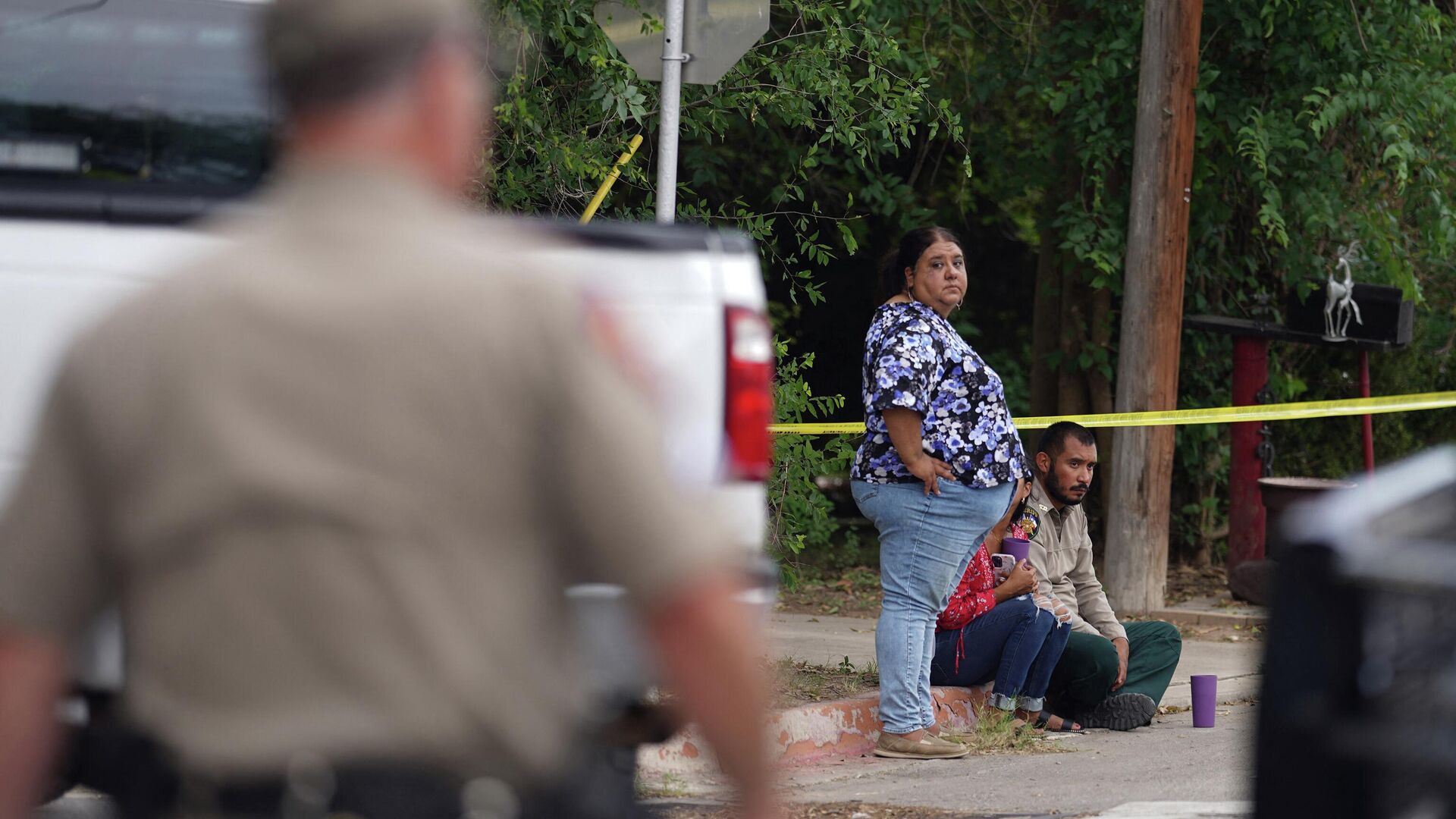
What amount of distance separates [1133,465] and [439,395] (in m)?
9.90

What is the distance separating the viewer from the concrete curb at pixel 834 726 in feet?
20.6

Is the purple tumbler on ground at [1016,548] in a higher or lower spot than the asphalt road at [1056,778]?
higher

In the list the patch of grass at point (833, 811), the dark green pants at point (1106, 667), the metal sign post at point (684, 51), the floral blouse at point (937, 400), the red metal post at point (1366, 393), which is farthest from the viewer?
the red metal post at point (1366, 393)

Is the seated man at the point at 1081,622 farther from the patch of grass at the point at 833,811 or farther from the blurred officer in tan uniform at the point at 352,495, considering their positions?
the blurred officer in tan uniform at the point at 352,495

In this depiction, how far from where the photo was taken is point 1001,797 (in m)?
5.66

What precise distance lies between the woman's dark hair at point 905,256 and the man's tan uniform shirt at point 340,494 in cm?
471

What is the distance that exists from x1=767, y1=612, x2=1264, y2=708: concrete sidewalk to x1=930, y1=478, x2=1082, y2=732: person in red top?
46.8 inches

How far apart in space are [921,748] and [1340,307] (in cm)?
626

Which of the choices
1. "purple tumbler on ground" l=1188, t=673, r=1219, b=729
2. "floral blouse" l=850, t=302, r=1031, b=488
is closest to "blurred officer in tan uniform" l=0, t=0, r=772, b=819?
"floral blouse" l=850, t=302, r=1031, b=488

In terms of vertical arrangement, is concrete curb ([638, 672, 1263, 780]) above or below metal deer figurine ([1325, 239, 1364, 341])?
below

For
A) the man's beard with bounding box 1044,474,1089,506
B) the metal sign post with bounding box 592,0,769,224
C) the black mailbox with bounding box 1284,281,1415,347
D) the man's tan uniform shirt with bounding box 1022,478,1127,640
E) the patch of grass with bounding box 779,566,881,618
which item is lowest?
the patch of grass with bounding box 779,566,881,618

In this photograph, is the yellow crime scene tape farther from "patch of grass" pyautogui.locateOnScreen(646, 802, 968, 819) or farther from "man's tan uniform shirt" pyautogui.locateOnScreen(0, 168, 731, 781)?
"man's tan uniform shirt" pyautogui.locateOnScreen(0, 168, 731, 781)

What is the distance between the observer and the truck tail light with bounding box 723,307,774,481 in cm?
312

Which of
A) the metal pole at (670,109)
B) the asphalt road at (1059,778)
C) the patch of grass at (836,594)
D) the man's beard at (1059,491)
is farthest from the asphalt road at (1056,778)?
the patch of grass at (836,594)
